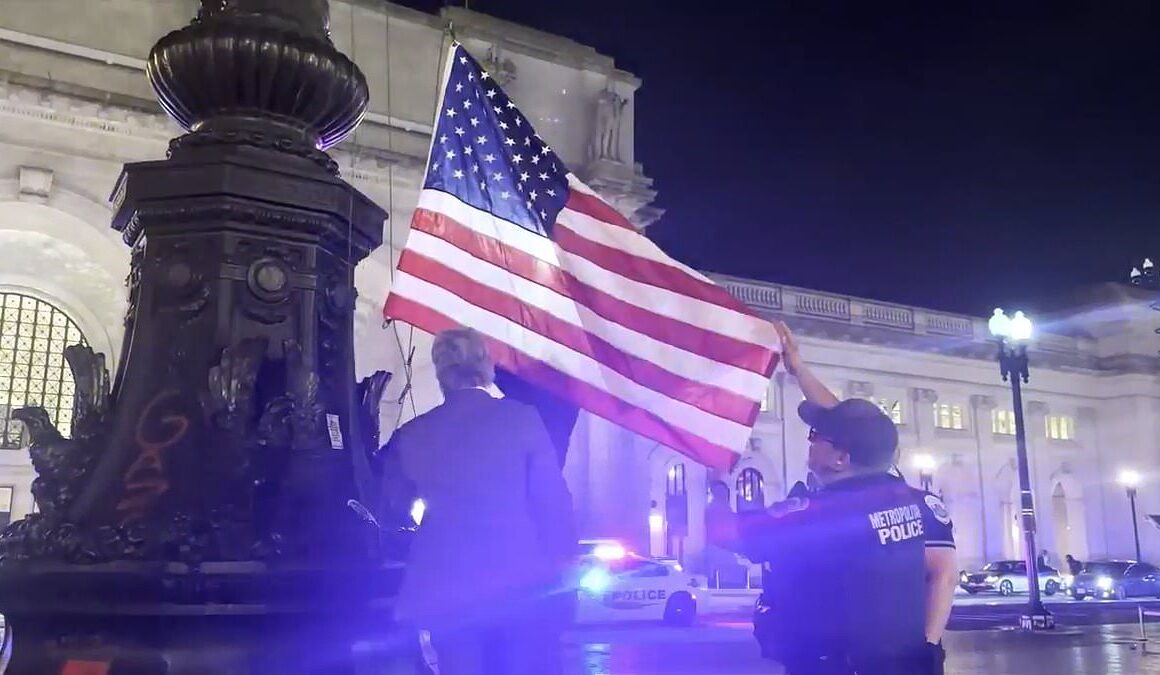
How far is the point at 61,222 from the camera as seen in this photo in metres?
20.1

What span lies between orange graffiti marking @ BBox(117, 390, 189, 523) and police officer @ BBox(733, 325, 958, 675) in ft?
6.74

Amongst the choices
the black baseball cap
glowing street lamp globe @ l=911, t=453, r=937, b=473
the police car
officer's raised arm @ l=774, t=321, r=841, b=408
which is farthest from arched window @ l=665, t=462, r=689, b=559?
the black baseball cap

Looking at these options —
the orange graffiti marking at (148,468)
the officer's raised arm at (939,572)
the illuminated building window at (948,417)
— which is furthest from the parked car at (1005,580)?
the orange graffiti marking at (148,468)

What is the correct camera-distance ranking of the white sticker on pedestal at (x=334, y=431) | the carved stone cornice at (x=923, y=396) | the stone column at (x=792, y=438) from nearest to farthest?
the white sticker on pedestal at (x=334, y=431)
the stone column at (x=792, y=438)
the carved stone cornice at (x=923, y=396)

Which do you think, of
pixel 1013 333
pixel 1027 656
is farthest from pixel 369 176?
pixel 1027 656

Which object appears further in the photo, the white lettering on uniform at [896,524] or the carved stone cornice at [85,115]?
the carved stone cornice at [85,115]

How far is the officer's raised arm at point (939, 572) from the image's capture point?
12.6ft

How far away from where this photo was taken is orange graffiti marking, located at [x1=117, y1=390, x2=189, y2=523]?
3.04 m

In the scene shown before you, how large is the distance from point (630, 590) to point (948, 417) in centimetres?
2703

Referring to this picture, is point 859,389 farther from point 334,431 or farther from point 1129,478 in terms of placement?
point 334,431

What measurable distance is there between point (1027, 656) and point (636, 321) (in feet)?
37.5

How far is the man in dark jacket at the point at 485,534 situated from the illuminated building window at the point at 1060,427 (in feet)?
150

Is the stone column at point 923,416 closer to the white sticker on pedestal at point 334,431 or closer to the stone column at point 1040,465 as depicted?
the stone column at point 1040,465

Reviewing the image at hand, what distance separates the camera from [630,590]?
18.1m
